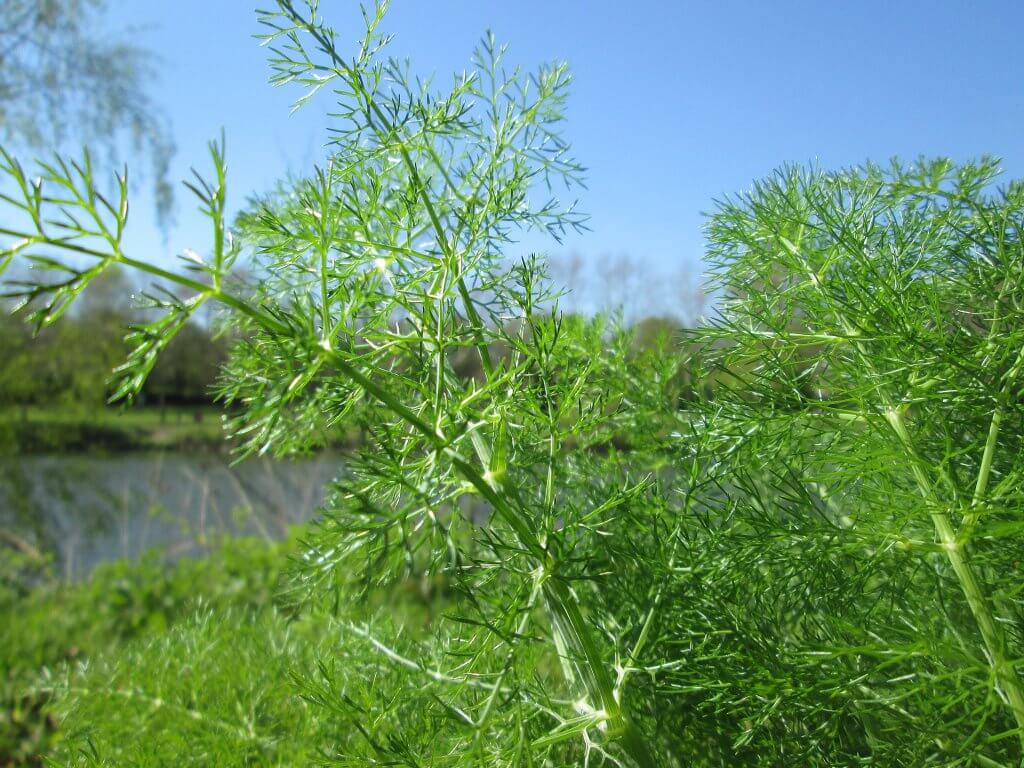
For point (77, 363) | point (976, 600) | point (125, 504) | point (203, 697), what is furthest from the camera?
point (77, 363)

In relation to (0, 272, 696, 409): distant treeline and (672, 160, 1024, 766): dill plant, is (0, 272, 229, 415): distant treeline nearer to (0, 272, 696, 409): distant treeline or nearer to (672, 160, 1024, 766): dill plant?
(0, 272, 696, 409): distant treeline

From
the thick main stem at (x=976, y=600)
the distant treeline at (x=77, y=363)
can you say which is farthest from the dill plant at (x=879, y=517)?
the distant treeline at (x=77, y=363)

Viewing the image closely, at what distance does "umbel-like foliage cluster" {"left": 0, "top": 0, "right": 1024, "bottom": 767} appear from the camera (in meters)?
0.37

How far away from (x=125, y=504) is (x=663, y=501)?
272 centimetres

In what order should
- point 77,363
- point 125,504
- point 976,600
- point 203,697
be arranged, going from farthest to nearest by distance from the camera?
1. point 77,363
2. point 125,504
3. point 203,697
4. point 976,600

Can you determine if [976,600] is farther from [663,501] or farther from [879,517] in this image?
[663,501]

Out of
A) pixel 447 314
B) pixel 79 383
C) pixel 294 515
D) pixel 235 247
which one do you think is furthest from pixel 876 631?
pixel 79 383

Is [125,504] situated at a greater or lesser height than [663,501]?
lesser

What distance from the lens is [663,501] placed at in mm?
458

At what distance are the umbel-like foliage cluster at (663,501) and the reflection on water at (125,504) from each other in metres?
2.26

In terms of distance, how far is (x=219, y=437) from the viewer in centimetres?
377

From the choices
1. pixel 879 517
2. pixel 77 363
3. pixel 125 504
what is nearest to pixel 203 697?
pixel 879 517

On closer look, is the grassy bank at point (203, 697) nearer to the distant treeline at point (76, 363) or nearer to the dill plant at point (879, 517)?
the dill plant at point (879, 517)

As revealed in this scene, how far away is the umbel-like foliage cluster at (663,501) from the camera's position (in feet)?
1.21
